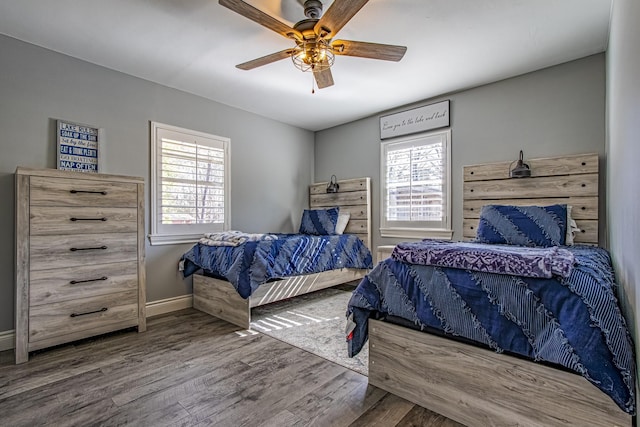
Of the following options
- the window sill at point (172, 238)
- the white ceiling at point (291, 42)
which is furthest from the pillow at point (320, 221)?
the white ceiling at point (291, 42)

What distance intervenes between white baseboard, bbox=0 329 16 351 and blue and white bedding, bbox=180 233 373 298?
1.36 metres

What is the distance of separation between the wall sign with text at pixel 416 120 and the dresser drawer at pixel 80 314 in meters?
3.35

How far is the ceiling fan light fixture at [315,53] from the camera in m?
2.19

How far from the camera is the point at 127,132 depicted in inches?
121

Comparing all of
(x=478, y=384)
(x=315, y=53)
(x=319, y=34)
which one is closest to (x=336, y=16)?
(x=319, y=34)

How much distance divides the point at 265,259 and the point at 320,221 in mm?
1544

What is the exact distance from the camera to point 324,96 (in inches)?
144

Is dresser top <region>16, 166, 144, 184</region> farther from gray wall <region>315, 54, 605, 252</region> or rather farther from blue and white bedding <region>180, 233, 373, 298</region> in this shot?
gray wall <region>315, 54, 605, 252</region>

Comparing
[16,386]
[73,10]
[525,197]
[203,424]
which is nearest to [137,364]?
[16,386]

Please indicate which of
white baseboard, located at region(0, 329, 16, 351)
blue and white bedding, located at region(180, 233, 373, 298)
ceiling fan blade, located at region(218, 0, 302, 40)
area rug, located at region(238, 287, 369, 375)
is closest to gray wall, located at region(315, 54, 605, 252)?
blue and white bedding, located at region(180, 233, 373, 298)

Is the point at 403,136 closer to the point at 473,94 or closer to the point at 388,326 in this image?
the point at 473,94

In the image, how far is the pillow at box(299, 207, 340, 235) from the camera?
4.21 meters

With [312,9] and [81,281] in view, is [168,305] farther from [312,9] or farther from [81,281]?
[312,9]

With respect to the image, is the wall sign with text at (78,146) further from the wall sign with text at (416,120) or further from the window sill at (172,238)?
the wall sign with text at (416,120)
